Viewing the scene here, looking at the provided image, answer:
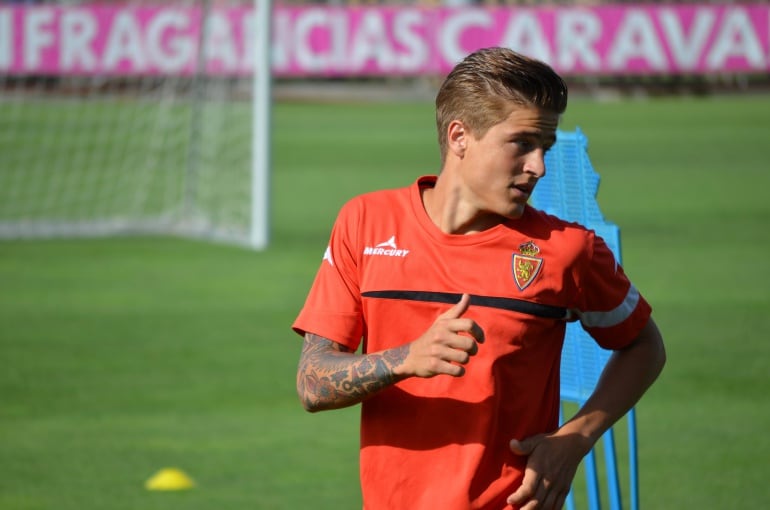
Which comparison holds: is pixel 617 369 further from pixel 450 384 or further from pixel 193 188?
pixel 193 188

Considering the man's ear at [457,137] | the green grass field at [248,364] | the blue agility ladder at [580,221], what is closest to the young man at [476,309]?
the man's ear at [457,137]

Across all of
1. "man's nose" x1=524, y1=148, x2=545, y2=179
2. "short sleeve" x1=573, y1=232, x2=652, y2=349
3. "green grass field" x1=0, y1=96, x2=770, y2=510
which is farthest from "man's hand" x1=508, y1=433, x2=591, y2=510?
"green grass field" x1=0, y1=96, x2=770, y2=510

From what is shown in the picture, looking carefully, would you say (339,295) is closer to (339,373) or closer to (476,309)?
(339,373)

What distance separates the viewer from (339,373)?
8.88 feet

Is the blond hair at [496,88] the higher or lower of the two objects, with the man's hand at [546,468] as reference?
higher

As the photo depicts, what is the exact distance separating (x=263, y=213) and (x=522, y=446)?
10.4 metres

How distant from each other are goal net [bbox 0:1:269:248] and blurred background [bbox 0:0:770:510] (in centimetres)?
6

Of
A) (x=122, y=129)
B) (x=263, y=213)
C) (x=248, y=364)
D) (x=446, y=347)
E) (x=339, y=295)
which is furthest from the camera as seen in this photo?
(x=122, y=129)

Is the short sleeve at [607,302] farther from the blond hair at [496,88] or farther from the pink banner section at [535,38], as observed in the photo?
the pink banner section at [535,38]

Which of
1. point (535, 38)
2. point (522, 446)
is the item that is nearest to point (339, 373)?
point (522, 446)

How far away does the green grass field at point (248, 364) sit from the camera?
6020mm

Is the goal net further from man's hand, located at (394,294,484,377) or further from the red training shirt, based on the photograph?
man's hand, located at (394,294,484,377)

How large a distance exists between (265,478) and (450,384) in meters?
3.54


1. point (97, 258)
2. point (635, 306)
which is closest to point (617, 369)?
point (635, 306)
